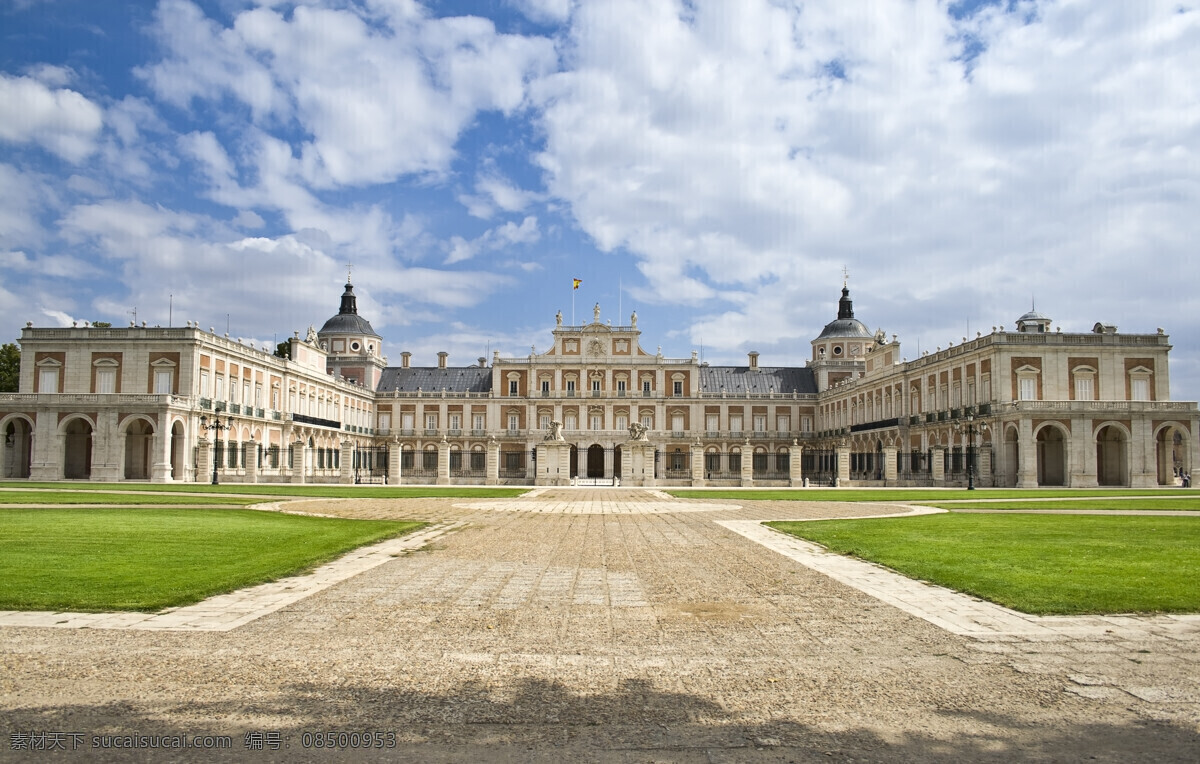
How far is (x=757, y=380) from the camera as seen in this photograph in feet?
261

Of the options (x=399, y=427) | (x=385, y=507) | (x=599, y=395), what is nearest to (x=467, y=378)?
(x=399, y=427)

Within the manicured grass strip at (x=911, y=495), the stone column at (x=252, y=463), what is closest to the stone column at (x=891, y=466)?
the manicured grass strip at (x=911, y=495)

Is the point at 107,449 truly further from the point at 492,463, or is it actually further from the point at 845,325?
the point at 845,325

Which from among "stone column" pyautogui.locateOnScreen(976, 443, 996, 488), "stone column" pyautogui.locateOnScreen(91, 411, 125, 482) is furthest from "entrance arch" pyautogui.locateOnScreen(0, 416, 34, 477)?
"stone column" pyautogui.locateOnScreen(976, 443, 996, 488)

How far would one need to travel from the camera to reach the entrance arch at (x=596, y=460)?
73.2m

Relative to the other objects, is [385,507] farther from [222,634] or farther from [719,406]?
[719,406]

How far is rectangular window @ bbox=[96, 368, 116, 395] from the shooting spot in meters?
45.9

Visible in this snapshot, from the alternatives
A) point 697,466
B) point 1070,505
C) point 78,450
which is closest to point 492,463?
point 697,466

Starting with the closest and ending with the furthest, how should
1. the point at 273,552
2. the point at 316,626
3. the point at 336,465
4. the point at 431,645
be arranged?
the point at 431,645 < the point at 316,626 < the point at 273,552 < the point at 336,465

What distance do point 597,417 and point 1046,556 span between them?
62.7 meters

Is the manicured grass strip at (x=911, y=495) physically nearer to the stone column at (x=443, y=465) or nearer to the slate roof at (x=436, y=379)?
the stone column at (x=443, y=465)

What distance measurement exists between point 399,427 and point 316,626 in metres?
70.6

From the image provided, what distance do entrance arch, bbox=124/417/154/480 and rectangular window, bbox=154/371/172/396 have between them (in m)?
1.87

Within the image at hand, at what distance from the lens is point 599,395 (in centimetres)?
7412
